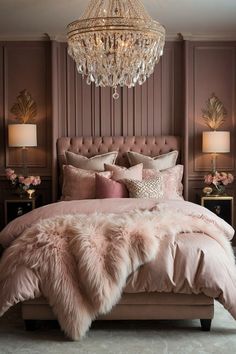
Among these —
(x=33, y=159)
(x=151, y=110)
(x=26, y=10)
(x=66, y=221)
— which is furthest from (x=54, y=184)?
(x=66, y=221)

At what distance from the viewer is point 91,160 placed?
18.6 feet

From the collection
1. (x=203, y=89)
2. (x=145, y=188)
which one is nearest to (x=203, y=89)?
(x=203, y=89)

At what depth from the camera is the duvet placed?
10.2ft

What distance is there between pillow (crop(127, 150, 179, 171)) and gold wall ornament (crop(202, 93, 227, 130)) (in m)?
0.62

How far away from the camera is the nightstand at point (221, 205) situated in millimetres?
5669

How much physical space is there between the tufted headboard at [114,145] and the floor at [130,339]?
2806 mm

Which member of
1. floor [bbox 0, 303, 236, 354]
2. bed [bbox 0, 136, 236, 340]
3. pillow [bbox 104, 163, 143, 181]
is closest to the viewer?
floor [bbox 0, 303, 236, 354]

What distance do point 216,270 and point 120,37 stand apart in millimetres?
2045

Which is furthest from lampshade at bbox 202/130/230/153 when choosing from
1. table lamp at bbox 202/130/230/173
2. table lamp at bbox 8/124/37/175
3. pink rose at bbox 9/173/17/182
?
pink rose at bbox 9/173/17/182

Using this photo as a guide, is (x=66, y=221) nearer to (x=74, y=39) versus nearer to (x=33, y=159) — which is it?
(x=74, y=39)

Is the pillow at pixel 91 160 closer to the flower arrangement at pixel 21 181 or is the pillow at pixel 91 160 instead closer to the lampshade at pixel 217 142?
the flower arrangement at pixel 21 181

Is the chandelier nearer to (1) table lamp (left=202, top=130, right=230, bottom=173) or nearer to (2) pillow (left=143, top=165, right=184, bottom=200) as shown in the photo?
(2) pillow (left=143, top=165, right=184, bottom=200)

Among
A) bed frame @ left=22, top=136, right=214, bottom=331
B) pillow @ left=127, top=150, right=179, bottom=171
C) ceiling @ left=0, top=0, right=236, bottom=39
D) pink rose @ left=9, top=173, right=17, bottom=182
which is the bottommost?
bed frame @ left=22, top=136, right=214, bottom=331

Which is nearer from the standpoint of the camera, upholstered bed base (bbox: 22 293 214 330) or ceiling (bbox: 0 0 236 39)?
upholstered bed base (bbox: 22 293 214 330)
